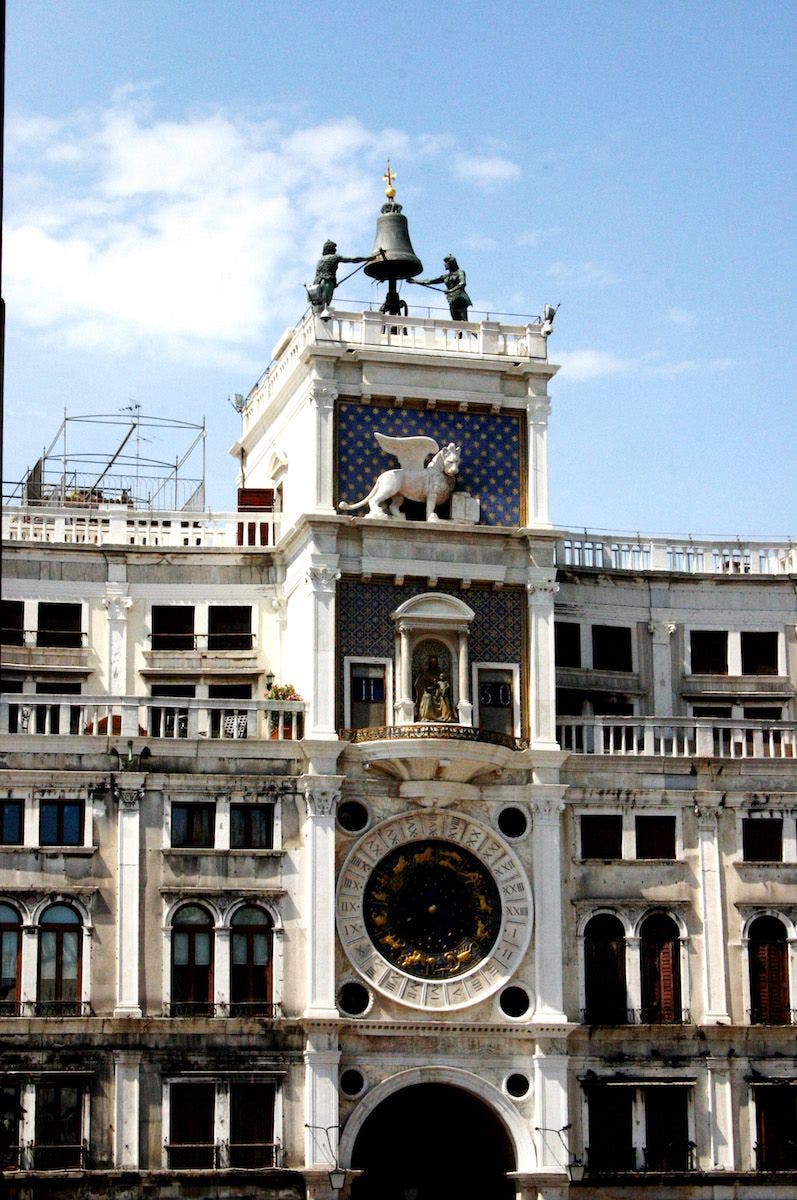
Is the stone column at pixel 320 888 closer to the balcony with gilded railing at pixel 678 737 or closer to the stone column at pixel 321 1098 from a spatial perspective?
the stone column at pixel 321 1098

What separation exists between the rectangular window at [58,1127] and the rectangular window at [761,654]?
75.1 ft

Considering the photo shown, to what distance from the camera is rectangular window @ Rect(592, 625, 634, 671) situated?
61969 mm

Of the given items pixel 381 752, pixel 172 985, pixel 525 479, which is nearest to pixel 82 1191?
pixel 172 985

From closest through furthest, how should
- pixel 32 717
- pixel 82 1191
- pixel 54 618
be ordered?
pixel 82 1191 → pixel 32 717 → pixel 54 618

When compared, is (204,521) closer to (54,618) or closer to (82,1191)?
(54,618)

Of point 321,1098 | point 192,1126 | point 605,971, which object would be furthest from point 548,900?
point 192,1126

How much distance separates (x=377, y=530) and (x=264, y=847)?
28.1 ft

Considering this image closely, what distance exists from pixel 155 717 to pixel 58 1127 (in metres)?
10.6

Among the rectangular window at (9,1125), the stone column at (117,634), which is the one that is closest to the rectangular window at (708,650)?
the stone column at (117,634)

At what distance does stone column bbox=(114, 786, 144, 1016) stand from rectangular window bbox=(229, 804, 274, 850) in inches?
94.9

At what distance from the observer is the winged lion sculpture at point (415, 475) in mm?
57062

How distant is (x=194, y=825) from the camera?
55.2 m

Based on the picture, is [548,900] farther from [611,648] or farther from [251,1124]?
[251,1124]

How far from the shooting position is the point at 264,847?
55.3m
